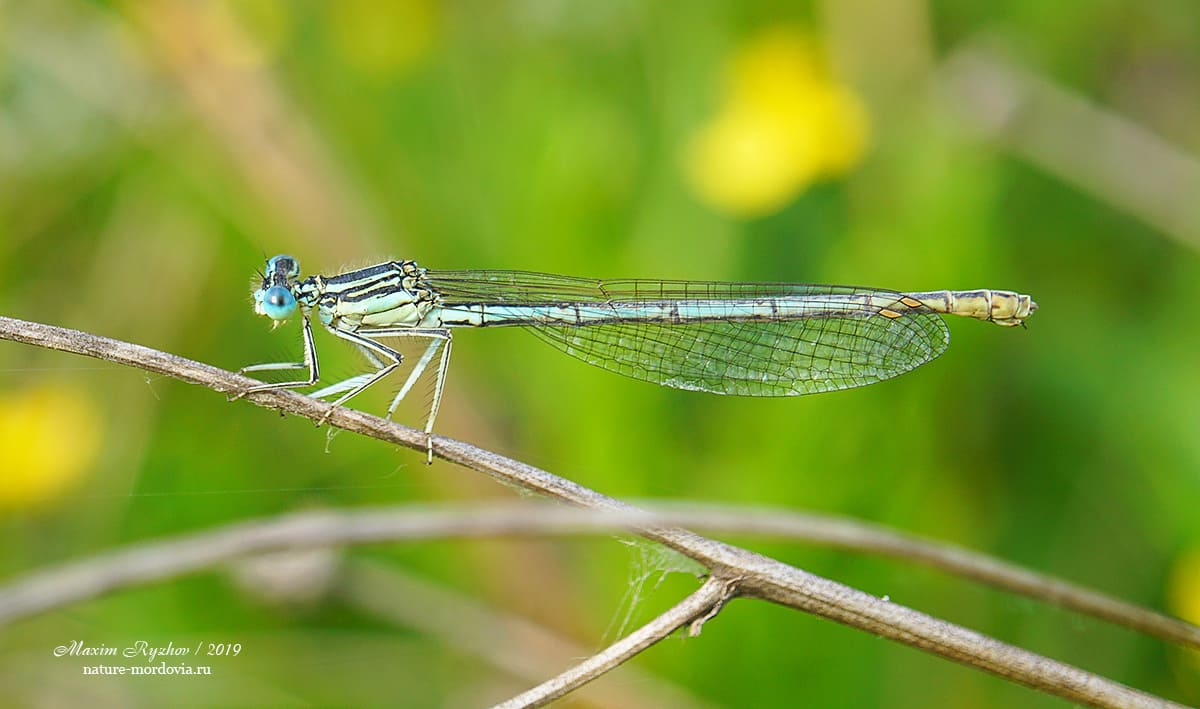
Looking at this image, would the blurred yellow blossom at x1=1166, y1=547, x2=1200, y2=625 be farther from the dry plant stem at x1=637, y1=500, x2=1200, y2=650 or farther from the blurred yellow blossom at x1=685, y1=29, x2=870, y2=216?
the blurred yellow blossom at x1=685, y1=29, x2=870, y2=216

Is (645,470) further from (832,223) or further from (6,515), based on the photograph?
(6,515)

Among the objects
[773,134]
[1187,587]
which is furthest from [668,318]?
[1187,587]

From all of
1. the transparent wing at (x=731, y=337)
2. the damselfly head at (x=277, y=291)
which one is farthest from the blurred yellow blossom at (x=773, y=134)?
the damselfly head at (x=277, y=291)

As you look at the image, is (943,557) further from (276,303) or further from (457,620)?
(276,303)

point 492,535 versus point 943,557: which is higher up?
point 943,557

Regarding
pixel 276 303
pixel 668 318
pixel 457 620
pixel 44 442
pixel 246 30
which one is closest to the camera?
pixel 276 303

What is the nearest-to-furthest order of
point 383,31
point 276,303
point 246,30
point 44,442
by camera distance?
point 276,303, point 44,442, point 246,30, point 383,31

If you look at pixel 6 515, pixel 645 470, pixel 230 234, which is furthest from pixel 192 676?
pixel 230 234
